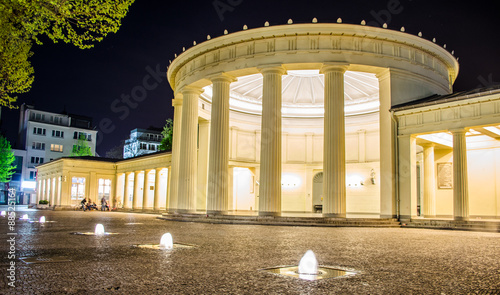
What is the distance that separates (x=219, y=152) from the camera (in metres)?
26.6

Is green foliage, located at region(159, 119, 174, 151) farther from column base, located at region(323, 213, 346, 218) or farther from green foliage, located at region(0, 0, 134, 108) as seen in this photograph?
green foliage, located at region(0, 0, 134, 108)

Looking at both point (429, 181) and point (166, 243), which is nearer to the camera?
point (166, 243)

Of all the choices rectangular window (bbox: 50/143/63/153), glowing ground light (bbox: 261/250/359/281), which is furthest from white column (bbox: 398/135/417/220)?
rectangular window (bbox: 50/143/63/153)

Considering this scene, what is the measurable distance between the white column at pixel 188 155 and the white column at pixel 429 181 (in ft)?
52.0

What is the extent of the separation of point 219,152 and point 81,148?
225ft

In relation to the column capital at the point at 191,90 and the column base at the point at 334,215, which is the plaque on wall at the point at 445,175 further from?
the column capital at the point at 191,90

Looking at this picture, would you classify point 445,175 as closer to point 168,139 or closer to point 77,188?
point 168,139

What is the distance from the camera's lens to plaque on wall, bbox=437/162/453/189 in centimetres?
2831

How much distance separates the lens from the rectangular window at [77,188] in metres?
55.2

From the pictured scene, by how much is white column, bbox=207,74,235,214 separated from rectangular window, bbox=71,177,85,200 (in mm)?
35560

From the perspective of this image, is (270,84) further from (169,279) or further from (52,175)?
(52,175)

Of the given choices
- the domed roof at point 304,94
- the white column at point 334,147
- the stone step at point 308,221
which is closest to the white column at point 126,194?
the domed roof at point 304,94

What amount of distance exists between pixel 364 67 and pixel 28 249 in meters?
21.6

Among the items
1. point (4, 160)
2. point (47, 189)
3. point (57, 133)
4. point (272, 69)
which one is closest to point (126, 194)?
point (47, 189)
